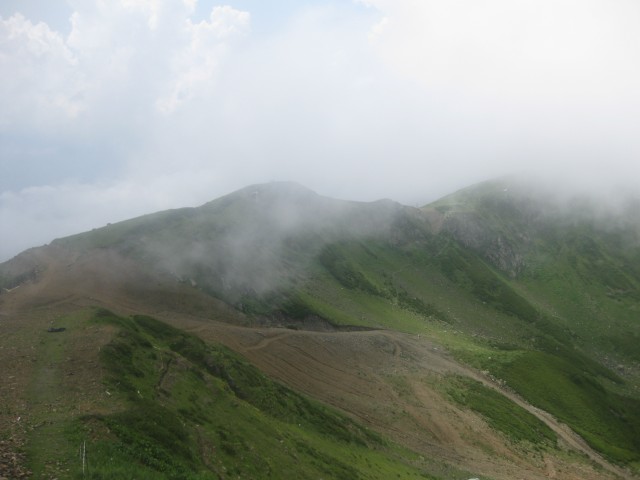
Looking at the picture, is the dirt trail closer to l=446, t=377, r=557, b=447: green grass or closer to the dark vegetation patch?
l=446, t=377, r=557, b=447: green grass

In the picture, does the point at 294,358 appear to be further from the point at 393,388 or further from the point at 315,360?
the point at 393,388

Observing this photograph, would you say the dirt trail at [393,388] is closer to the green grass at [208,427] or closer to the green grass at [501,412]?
the green grass at [501,412]

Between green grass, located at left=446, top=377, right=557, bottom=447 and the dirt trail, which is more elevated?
the dirt trail

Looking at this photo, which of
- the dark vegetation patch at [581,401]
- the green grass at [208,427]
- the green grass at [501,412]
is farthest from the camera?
the dark vegetation patch at [581,401]

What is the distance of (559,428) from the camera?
9081cm

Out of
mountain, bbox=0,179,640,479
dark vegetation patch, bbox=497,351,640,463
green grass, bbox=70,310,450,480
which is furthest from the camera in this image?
dark vegetation patch, bbox=497,351,640,463

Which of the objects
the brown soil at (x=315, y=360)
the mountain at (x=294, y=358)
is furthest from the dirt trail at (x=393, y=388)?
the mountain at (x=294, y=358)

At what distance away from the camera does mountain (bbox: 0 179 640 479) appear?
3491 centimetres

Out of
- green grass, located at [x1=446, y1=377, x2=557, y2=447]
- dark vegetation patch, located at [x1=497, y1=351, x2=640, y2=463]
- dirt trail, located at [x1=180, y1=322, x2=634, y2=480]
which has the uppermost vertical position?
dirt trail, located at [x1=180, y1=322, x2=634, y2=480]

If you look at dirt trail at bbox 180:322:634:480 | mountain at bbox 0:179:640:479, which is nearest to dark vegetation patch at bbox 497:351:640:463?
mountain at bbox 0:179:640:479

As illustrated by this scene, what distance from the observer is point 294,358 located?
272ft

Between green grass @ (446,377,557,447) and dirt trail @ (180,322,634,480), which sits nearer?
dirt trail @ (180,322,634,480)

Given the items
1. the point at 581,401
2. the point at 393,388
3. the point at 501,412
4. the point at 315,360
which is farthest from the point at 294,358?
the point at 581,401

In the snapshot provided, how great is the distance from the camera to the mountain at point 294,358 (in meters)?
34.9
